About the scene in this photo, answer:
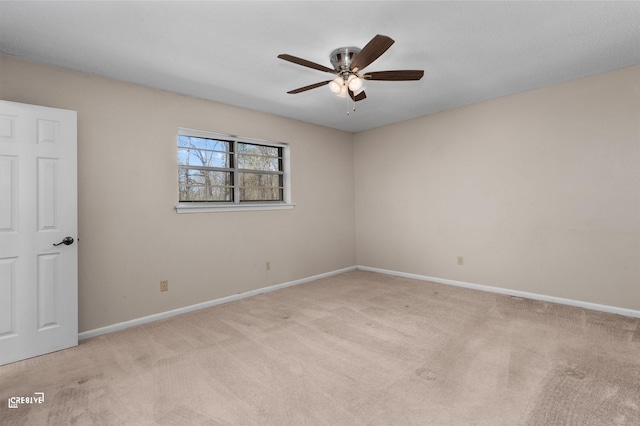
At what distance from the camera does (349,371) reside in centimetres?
219

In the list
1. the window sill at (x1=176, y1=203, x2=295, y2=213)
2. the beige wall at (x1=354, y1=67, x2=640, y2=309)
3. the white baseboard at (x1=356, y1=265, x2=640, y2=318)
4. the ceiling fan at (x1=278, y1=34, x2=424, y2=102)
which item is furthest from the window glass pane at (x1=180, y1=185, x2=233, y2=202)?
the white baseboard at (x1=356, y1=265, x2=640, y2=318)

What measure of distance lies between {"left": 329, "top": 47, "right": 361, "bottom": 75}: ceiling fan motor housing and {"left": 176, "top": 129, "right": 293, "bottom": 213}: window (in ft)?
6.10

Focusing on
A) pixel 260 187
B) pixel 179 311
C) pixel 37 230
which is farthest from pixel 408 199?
pixel 37 230

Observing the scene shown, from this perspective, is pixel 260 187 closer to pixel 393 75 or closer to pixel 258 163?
pixel 258 163

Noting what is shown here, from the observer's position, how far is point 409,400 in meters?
1.84

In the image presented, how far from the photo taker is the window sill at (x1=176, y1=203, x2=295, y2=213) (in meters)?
3.52

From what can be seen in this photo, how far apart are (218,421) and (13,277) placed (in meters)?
2.10

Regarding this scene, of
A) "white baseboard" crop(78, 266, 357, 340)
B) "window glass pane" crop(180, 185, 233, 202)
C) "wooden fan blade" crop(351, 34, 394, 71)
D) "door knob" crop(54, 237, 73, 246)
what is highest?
"wooden fan blade" crop(351, 34, 394, 71)

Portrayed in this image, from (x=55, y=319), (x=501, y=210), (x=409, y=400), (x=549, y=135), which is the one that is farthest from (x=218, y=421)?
(x=549, y=135)

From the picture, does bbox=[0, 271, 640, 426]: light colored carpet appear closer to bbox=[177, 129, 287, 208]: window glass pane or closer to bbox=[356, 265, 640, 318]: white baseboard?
bbox=[356, 265, 640, 318]: white baseboard

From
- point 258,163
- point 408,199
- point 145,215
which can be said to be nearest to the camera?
point 145,215

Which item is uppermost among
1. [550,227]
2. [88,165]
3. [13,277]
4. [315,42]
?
[315,42]

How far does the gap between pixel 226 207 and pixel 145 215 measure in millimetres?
920

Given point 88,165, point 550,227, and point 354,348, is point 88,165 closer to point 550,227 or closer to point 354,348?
point 354,348
